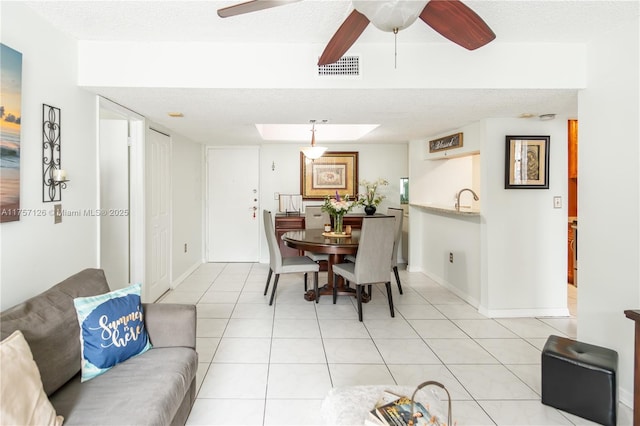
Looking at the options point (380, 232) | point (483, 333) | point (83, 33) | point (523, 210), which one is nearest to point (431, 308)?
point (483, 333)

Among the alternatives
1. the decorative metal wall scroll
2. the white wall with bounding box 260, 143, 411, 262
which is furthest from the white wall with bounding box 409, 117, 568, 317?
the decorative metal wall scroll

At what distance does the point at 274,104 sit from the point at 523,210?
264 centimetres

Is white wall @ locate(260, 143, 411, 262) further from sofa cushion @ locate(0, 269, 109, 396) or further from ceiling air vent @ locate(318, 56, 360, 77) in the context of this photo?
sofa cushion @ locate(0, 269, 109, 396)

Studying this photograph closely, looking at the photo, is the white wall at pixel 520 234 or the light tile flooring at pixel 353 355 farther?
the white wall at pixel 520 234

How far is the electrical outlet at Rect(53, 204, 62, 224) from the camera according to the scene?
215 cm

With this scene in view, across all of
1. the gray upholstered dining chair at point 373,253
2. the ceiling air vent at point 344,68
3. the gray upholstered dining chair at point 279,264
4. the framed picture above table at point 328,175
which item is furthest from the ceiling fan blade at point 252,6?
the framed picture above table at point 328,175

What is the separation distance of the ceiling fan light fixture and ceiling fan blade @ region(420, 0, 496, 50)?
169mm

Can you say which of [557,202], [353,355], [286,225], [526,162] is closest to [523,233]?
[557,202]

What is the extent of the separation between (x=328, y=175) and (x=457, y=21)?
179 inches

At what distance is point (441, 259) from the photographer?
4742mm

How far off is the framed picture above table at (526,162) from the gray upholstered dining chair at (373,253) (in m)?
1.29

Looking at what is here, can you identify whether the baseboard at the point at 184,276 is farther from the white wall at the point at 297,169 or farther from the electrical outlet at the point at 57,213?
the electrical outlet at the point at 57,213

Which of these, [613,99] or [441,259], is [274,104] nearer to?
[613,99]

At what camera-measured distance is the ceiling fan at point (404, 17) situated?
119cm
